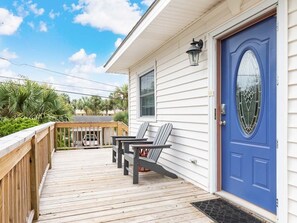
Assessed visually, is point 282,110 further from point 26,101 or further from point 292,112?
point 26,101

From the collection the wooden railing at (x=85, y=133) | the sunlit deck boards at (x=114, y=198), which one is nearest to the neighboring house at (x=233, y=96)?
the sunlit deck boards at (x=114, y=198)

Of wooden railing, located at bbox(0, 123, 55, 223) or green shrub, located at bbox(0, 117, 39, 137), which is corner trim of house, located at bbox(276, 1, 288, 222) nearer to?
wooden railing, located at bbox(0, 123, 55, 223)

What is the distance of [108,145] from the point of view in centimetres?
761

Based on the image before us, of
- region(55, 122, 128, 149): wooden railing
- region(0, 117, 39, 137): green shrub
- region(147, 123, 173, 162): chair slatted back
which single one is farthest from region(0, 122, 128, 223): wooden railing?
region(55, 122, 128, 149): wooden railing

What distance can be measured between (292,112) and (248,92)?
672mm

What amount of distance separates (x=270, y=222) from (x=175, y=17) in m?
2.70

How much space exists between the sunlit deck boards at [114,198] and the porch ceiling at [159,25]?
7.83 ft

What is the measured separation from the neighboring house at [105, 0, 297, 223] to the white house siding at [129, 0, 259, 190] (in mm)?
14

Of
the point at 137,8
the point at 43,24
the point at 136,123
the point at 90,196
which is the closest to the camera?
the point at 90,196

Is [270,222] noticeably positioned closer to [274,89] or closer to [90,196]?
[274,89]

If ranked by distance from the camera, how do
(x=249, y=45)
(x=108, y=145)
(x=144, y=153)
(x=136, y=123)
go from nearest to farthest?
1. (x=249, y=45)
2. (x=144, y=153)
3. (x=136, y=123)
4. (x=108, y=145)

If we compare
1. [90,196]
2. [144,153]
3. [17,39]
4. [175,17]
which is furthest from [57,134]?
Result: [17,39]

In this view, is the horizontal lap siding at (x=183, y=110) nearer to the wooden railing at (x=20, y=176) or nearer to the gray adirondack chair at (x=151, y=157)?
the gray adirondack chair at (x=151, y=157)

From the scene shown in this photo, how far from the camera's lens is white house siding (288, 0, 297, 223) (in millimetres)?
1935
